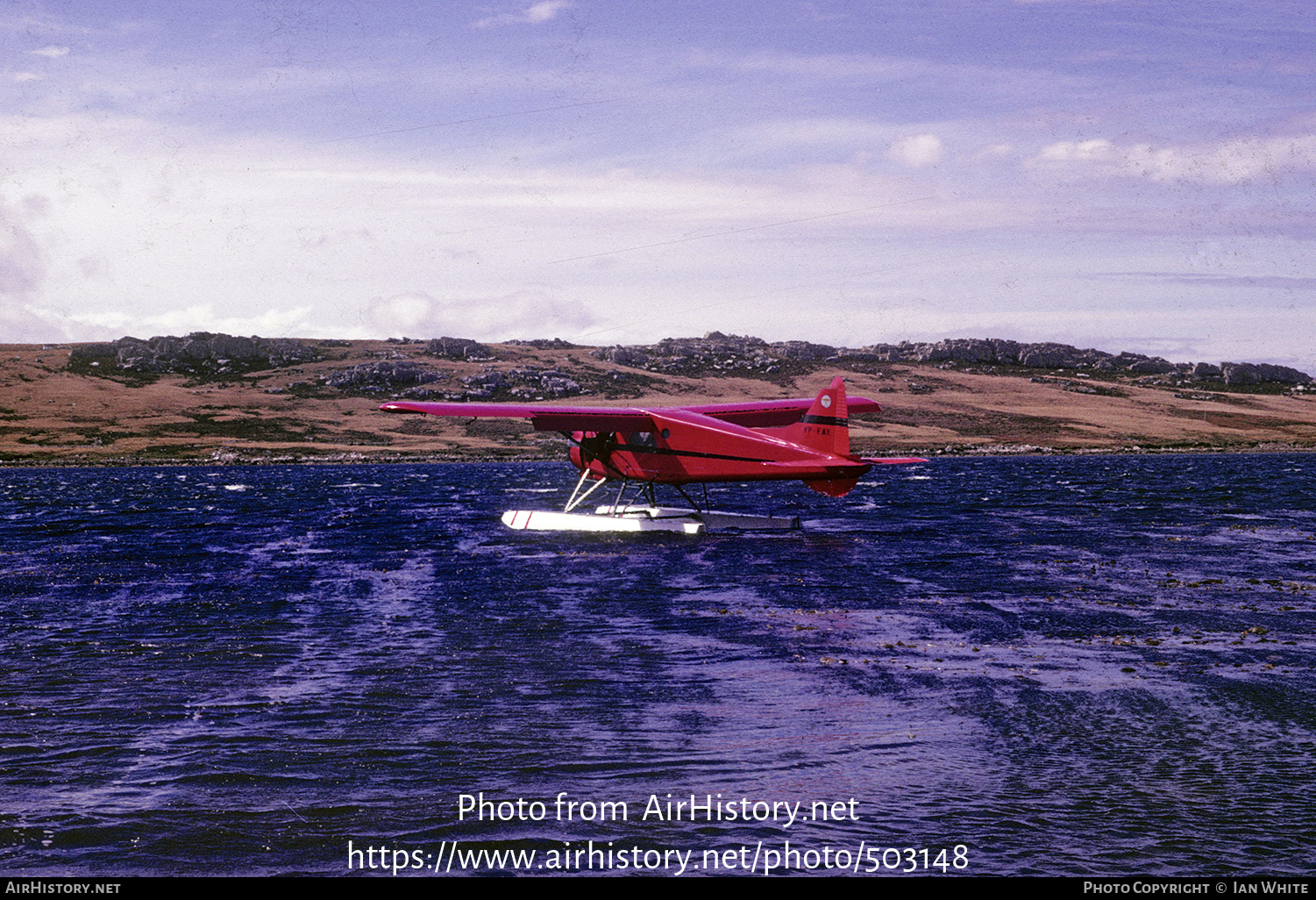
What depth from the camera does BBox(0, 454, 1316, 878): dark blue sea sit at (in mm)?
8062

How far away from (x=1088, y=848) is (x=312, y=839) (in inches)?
241

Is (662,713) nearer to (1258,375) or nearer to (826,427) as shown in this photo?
(826,427)

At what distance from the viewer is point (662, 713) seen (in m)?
12.2

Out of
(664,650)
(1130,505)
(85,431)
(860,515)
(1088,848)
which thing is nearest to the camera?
(1088,848)

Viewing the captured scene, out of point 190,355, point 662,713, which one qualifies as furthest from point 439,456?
point 662,713

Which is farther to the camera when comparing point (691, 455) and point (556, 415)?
point (691, 455)

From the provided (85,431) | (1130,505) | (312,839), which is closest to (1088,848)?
(312,839)

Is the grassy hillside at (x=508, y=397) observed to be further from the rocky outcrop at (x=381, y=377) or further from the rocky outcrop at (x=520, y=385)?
the rocky outcrop at (x=520, y=385)

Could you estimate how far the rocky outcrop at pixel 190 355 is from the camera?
162m

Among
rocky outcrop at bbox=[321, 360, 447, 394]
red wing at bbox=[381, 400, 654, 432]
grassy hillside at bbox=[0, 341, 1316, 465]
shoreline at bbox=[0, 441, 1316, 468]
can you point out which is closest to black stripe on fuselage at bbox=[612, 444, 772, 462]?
red wing at bbox=[381, 400, 654, 432]

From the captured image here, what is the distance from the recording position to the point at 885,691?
1323 centimetres

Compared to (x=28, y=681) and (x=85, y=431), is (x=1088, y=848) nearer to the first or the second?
(x=28, y=681)

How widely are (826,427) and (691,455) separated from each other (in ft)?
15.1

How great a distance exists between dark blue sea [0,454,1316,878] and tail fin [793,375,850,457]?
4929 millimetres
